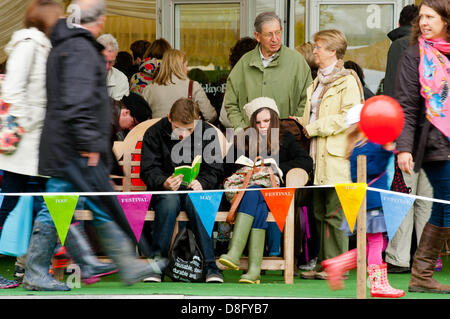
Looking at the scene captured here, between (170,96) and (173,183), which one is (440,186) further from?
(170,96)

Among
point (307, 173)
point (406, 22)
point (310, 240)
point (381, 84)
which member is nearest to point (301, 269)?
point (310, 240)

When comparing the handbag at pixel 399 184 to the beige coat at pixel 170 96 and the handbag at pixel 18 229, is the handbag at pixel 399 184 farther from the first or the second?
the handbag at pixel 18 229

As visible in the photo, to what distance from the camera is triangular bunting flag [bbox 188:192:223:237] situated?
6617 millimetres

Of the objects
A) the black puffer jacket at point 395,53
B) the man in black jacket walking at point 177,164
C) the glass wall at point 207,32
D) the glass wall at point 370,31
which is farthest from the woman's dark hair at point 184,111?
the glass wall at point 207,32

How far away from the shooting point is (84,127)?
5.17 m

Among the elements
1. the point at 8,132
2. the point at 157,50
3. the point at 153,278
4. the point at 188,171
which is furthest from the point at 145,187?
the point at 157,50

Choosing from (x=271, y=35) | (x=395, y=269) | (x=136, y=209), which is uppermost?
(x=271, y=35)

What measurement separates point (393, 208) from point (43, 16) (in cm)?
256

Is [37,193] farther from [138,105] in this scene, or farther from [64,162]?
[138,105]

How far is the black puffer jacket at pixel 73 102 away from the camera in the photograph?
5.16m

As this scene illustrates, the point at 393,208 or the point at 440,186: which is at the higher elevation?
the point at 440,186

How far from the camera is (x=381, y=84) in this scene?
32.8 feet

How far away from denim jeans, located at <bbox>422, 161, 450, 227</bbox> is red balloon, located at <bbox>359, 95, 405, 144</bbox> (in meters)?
0.52

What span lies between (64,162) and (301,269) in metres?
3.09
